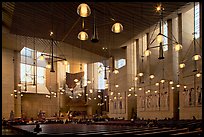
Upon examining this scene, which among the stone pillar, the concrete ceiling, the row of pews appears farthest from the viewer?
the stone pillar

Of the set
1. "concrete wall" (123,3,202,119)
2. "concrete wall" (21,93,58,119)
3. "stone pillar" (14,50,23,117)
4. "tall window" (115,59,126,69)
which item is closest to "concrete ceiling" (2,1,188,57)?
"concrete wall" (123,3,202,119)

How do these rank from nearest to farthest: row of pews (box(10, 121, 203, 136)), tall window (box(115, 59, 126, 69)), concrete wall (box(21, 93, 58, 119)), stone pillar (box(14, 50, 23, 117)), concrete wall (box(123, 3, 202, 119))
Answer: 1. row of pews (box(10, 121, 203, 136))
2. concrete wall (box(123, 3, 202, 119))
3. stone pillar (box(14, 50, 23, 117))
4. tall window (box(115, 59, 126, 69))
5. concrete wall (box(21, 93, 58, 119))

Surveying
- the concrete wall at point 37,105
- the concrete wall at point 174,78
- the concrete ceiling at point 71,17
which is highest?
the concrete ceiling at point 71,17

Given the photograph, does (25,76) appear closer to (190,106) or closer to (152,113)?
(152,113)

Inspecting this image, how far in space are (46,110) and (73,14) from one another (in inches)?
841

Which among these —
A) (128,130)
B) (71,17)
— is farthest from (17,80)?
(128,130)

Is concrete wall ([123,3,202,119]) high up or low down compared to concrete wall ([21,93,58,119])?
up

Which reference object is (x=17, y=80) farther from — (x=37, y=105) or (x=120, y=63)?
(x=120, y=63)

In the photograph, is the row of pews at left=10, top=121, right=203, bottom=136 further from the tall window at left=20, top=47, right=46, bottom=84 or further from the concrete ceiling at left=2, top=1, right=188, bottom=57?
the tall window at left=20, top=47, right=46, bottom=84

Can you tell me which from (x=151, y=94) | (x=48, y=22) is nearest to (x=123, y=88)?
(x=151, y=94)

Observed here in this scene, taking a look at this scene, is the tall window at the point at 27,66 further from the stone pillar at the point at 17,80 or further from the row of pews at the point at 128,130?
the row of pews at the point at 128,130

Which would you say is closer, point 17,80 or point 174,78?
point 174,78

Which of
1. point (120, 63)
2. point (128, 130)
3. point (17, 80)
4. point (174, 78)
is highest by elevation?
point (120, 63)

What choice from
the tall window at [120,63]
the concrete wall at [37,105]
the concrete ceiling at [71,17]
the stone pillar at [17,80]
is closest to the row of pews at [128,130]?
the concrete ceiling at [71,17]
